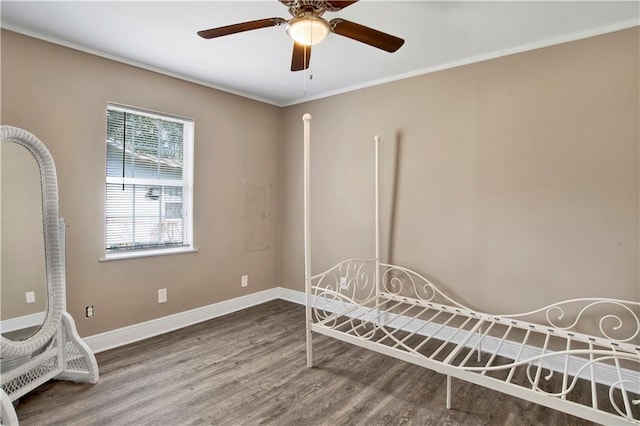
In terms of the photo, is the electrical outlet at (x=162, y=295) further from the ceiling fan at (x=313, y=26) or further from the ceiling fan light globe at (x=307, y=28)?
the ceiling fan light globe at (x=307, y=28)

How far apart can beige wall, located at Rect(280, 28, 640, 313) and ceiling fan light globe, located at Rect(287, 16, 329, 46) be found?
1.78m

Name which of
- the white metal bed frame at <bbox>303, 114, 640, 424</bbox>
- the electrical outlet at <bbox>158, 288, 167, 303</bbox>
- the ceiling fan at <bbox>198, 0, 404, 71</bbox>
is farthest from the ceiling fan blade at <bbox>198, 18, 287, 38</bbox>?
the electrical outlet at <bbox>158, 288, 167, 303</bbox>

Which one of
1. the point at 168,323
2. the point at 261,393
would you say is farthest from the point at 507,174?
the point at 168,323

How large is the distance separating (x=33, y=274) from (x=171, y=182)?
142 cm

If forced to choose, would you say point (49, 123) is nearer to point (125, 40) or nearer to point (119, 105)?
point (119, 105)

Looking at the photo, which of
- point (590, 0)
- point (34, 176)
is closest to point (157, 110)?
point (34, 176)

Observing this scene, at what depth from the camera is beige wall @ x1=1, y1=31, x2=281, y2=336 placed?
264 centimetres

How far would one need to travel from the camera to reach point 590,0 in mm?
2111

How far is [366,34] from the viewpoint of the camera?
1854 millimetres

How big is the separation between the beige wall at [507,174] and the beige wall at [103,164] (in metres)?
1.14

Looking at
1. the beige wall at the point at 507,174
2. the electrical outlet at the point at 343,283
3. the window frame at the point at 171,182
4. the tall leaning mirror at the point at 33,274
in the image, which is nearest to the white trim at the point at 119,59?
the window frame at the point at 171,182

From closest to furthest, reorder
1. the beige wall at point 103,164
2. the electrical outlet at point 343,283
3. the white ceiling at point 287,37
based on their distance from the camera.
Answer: the white ceiling at point 287,37 < the beige wall at point 103,164 < the electrical outlet at point 343,283

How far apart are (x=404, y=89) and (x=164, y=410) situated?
335 cm

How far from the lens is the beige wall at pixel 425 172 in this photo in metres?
2.47
